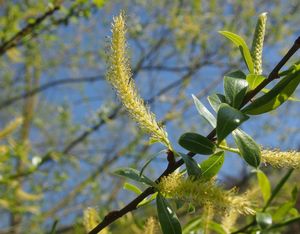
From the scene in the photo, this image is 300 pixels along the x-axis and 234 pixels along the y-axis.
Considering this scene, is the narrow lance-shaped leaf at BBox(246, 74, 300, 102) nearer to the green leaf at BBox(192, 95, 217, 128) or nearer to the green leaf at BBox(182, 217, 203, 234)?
the green leaf at BBox(192, 95, 217, 128)

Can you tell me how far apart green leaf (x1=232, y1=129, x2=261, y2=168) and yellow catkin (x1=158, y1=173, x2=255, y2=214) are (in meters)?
0.03

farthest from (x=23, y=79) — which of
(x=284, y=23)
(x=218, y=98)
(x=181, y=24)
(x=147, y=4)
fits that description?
(x=218, y=98)

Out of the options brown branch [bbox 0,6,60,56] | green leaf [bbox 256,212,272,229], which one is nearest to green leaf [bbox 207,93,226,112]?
green leaf [bbox 256,212,272,229]

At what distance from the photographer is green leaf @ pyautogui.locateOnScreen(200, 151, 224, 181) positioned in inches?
21.1

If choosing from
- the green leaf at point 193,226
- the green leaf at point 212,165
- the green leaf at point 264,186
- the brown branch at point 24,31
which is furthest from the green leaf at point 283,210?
the brown branch at point 24,31

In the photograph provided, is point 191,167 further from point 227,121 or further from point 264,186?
point 264,186

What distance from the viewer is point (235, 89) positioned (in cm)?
54

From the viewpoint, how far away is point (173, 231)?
0.51m

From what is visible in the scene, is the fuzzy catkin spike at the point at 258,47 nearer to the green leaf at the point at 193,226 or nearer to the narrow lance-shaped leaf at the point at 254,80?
the narrow lance-shaped leaf at the point at 254,80

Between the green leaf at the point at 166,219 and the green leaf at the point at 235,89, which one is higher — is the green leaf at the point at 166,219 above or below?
below

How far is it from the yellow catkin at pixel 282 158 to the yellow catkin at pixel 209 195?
5 centimetres

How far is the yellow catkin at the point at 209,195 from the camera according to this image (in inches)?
17.8

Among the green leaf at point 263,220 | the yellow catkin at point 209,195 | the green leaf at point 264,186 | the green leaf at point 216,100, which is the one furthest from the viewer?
the green leaf at point 264,186

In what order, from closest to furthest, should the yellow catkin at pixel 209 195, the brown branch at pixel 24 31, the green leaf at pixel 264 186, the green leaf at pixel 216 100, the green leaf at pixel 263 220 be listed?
the yellow catkin at pixel 209 195
the green leaf at pixel 216 100
the green leaf at pixel 263 220
the green leaf at pixel 264 186
the brown branch at pixel 24 31
